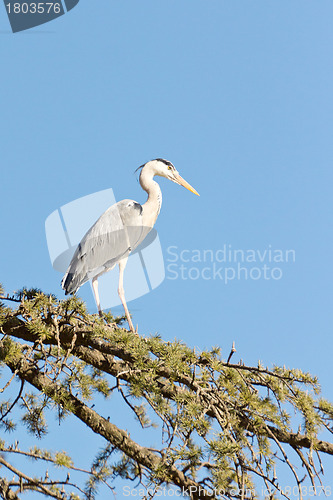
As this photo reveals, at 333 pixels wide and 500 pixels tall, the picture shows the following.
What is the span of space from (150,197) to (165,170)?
41 cm

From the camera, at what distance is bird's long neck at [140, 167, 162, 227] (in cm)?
575

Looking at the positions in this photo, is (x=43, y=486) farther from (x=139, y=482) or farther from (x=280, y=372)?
(x=280, y=372)

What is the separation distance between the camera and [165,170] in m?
6.13

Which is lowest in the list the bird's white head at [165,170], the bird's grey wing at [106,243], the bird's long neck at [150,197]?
the bird's grey wing at [106,243]

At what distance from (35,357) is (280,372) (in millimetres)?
1508

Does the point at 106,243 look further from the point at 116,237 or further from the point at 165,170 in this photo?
the point at 165,170

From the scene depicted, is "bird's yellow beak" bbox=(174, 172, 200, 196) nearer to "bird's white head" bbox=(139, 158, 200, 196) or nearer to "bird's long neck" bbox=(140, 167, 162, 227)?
"bird's white head" bbox=(139, 158, 200, 196)

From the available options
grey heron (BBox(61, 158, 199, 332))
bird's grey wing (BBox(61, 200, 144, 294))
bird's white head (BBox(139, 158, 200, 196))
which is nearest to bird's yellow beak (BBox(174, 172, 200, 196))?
bird's white head (BBox(139, 158, 200, 196))

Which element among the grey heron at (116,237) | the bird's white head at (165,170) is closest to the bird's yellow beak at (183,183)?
the bird's white head at (165,170)

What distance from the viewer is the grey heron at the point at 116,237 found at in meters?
5.03

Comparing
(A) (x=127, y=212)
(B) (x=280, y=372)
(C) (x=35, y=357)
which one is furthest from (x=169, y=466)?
(A) (x=127, y=212)

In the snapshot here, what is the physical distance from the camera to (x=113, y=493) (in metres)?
3.20

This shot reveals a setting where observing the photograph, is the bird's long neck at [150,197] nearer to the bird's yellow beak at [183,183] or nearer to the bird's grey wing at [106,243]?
the bird's grey wing at [106,243]

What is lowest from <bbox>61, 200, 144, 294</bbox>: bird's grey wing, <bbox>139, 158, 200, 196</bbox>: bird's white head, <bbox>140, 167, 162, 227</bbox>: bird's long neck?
<bbox>61, 200, 144, 294</bbox>: bird's grey wing
